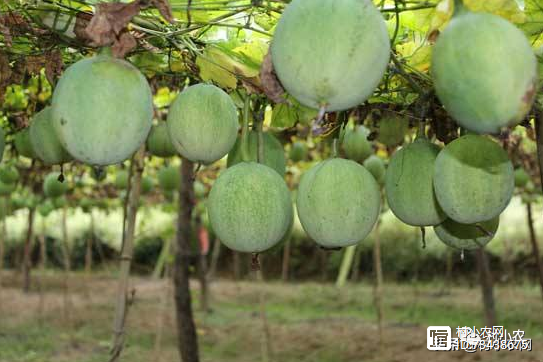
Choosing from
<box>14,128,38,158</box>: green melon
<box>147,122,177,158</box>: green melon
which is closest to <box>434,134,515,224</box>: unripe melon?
<box>147,122,177,158</box>: green melon

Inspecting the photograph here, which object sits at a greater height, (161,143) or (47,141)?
(161,143)

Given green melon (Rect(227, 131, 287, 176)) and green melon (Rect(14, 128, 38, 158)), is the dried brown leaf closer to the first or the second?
green melon (Rect(227, 131, 287, 176))

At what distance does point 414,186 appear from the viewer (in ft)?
4.91

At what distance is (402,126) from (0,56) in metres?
1.55

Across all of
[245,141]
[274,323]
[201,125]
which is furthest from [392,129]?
[274,323]

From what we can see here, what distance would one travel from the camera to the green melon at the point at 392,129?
2.51 meters

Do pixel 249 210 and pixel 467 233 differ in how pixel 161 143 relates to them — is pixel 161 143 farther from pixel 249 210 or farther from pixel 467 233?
pixel 467 233

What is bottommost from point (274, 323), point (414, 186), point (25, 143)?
point (274, 323)

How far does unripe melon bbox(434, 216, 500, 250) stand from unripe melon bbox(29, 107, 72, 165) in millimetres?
1149

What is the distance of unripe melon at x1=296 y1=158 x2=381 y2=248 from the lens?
135 cm

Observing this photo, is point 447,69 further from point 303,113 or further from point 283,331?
point 283,331

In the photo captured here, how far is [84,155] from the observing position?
3.85 ft

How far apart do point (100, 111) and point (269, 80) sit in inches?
13.3

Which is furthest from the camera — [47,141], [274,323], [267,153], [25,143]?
[274,323]
